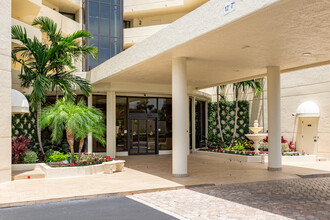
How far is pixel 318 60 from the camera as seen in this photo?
11594 millimetres

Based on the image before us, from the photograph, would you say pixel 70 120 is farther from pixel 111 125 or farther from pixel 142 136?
pixel 142 136

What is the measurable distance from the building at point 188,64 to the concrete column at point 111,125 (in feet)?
0.17

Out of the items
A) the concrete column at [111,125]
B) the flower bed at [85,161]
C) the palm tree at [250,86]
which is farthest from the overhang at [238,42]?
the palm tree at [250,86]

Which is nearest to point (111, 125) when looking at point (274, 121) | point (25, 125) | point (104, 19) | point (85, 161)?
point (25, 125)

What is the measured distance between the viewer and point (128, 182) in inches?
384

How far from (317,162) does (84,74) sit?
11852 millimetres

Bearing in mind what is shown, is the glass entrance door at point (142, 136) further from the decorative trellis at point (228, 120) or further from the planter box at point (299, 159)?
the planter box at point (299, 159)

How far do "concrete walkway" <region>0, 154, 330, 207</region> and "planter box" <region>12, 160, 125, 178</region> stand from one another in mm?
401

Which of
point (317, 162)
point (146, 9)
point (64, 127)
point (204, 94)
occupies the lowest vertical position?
point (317, 162)

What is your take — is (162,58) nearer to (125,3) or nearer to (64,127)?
(64,127)

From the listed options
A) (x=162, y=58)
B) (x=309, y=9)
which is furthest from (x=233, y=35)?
(x=162, y=58)

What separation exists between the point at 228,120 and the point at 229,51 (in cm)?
1118

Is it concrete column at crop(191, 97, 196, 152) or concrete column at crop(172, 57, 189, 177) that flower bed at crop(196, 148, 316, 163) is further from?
concrete column at crop(172, 57, 189, 177)

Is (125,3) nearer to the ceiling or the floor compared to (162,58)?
nearer to the ceiling
